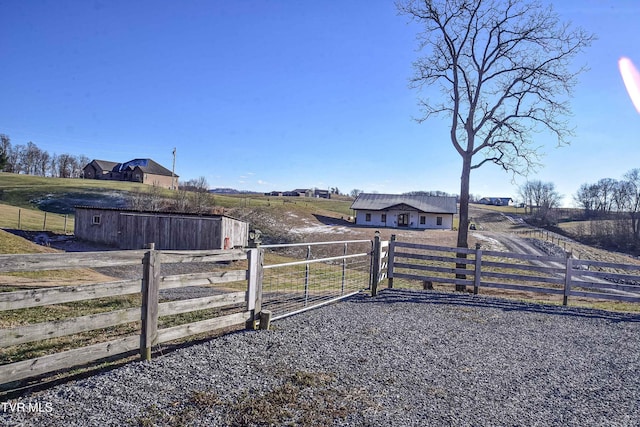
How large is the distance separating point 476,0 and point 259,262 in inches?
543

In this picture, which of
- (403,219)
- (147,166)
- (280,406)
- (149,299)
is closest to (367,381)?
(280,406)

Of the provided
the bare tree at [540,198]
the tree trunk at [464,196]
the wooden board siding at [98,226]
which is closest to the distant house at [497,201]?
the bare tree at [540,198]

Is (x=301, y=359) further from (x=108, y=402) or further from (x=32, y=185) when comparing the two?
(x=32, y=185)

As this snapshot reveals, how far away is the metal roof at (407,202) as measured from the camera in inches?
2106

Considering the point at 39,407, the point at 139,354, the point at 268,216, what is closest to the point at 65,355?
the point at 39,407

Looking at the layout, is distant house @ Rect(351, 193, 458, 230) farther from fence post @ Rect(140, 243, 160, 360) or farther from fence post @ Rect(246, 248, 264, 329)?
fence post @ Rect(140, 243, 160, 360)

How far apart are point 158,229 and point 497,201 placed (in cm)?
11737

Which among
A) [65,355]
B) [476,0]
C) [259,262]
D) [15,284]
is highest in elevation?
[476,0]

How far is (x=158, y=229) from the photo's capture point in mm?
25406

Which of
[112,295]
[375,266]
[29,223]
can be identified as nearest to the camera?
[112,295]

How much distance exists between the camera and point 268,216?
4394 centimetres

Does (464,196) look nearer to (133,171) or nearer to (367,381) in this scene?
(367,381)

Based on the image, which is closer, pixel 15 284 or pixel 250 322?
pixel 250 322

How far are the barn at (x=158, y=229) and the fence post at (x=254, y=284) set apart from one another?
1868 cm
